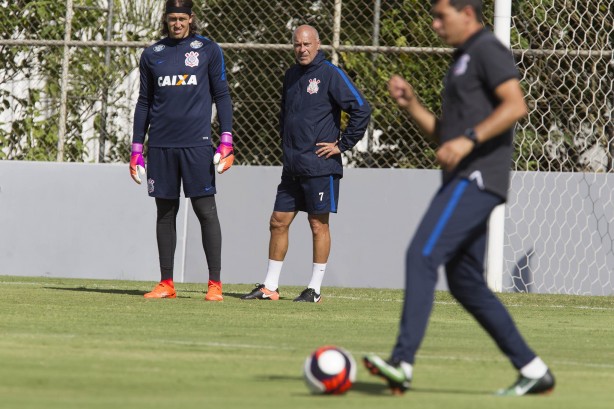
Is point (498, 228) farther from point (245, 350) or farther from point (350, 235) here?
point (245, 350)

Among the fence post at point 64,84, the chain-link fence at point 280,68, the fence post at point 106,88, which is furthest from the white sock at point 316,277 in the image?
the fence post at point 64,84

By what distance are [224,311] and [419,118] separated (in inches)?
144

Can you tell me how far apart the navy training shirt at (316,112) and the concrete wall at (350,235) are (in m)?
2.35

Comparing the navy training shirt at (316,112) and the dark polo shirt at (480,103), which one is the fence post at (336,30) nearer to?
the navy training shirt at (316,112)

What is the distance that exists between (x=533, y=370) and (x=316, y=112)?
17.0ft

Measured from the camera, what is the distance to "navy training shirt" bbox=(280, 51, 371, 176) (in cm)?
1019

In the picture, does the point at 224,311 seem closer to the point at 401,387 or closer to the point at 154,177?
the point at 154,177

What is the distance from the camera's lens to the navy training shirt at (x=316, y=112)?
10188 mm

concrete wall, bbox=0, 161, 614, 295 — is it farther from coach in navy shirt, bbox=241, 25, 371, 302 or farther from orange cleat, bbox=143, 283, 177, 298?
orange cleat, bbox=143, 283, 177, 298

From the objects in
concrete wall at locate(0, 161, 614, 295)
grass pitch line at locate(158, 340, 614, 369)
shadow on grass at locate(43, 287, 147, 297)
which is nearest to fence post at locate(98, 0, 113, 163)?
concrete wall at locate(0, 161, 614, 295)

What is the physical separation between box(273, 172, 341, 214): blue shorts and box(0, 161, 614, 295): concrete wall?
7.25 feet

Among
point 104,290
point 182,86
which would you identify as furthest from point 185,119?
point 104,290

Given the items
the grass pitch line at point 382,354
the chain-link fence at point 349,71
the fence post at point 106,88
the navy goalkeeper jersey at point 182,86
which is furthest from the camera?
the fence post at point 106,88

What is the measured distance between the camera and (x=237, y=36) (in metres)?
12.7
